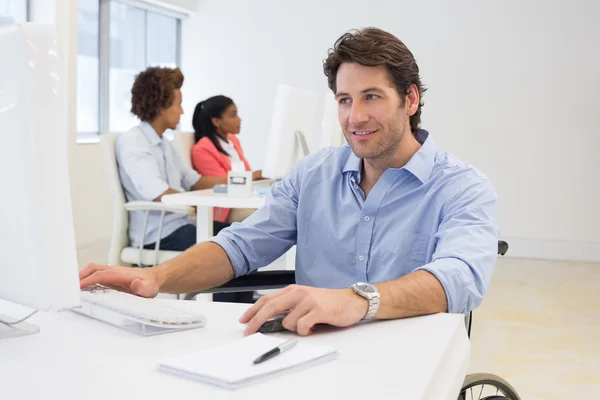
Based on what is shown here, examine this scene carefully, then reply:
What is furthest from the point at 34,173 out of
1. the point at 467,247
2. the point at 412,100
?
the point at 412,100

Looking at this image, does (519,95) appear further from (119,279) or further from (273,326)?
(273,326)

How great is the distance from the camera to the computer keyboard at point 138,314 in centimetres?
131

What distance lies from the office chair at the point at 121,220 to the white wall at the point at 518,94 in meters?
4.01

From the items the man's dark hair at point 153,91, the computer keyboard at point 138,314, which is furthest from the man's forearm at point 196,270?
the man's dark hair at point 153,91

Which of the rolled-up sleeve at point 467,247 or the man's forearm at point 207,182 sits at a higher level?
the rolled-up sleeve at point 467,247

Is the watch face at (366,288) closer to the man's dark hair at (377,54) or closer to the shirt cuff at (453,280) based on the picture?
the shirt cuff at (453,280)

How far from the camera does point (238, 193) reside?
3906mm

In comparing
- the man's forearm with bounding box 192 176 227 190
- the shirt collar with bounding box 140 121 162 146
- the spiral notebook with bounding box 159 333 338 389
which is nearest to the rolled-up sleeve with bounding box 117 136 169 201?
the shirt collar with bounding box 140 121 162 146

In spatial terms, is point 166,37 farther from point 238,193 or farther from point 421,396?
point 421,396

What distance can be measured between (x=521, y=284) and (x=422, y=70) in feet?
7.34

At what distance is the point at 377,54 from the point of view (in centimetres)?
194

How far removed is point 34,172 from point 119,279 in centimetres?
56

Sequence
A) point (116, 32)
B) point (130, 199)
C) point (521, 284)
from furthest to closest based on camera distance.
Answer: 1. point (116, 32)
2. point (521, 284)
3. point (130, 199)

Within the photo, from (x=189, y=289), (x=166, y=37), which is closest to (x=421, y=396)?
(x=189, y=289)
